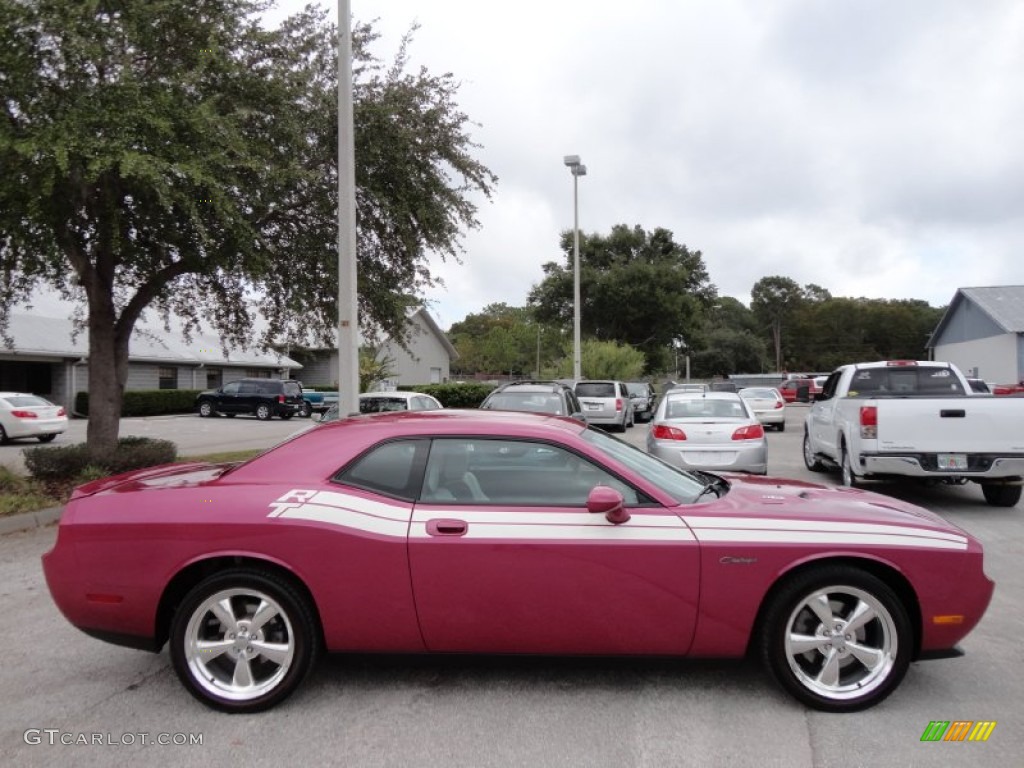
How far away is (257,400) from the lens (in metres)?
29.5

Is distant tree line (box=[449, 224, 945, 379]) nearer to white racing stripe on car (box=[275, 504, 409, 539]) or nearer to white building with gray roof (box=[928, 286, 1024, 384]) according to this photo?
white building with gray roof (box=[928, 286, 1024, 384])

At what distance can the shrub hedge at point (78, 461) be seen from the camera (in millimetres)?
10117

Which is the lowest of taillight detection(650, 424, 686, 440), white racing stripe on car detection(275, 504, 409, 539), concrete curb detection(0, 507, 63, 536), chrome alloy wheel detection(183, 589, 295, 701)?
concrete curb detection(0, 507, 63, 536)

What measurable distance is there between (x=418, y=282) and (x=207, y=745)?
9.96 meters

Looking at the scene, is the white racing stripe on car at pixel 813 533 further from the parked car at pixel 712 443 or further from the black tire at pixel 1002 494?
the black tire at pixel 1002 494

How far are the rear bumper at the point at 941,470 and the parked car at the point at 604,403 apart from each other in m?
13.2

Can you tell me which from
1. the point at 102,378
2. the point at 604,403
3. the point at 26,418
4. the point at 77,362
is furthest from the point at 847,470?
the point at 77,362

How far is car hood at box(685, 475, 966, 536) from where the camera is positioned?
3746 mm

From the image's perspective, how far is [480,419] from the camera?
419cm

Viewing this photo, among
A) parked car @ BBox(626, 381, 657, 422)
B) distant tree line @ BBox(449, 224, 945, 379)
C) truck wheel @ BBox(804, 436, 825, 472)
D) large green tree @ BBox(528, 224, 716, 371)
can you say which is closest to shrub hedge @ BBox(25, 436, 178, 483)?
truck wheel @ BBox(804, 436, 825, 472)

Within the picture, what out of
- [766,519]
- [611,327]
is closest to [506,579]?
[766,519]

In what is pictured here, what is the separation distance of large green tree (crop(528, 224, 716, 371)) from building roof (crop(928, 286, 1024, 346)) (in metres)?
16.4

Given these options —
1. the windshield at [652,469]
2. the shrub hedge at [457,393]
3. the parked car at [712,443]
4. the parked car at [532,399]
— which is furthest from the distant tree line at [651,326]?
the windshield at [652,469]

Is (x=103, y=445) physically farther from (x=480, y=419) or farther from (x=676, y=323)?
(x=676, y=323)
